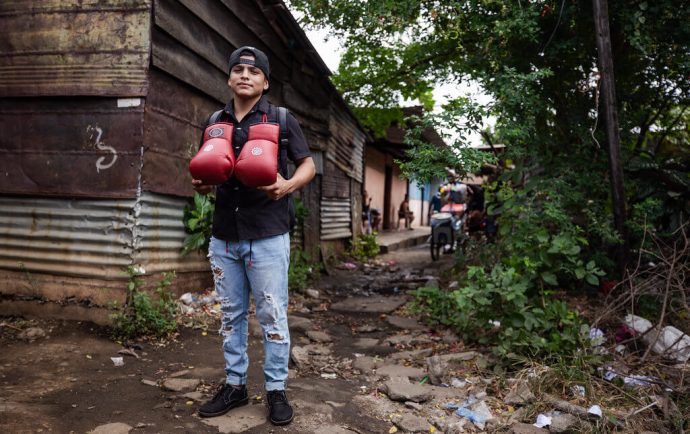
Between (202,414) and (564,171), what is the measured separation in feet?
12.8

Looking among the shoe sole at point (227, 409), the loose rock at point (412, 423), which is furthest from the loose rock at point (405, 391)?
the shoe sole at point (227, 409)

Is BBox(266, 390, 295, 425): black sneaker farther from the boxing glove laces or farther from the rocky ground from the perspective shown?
the boxing glove laces

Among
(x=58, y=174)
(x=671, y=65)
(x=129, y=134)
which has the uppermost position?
(x=671, y=65)

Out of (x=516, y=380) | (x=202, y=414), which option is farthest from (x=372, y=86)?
(x=202, y=414)

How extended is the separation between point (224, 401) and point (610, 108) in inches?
154

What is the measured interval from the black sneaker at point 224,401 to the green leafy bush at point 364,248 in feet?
28.0

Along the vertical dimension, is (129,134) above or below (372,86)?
below

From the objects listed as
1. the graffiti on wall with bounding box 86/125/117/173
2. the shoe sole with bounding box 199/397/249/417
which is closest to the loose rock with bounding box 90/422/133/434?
the shoe sole with bounding box 199/397/249/417

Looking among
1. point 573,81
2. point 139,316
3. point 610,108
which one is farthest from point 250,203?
point 573,81

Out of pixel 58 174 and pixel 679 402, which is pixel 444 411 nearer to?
pixel 679 402

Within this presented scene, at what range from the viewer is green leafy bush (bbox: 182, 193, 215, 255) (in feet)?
17.0

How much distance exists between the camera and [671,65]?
15.8ft

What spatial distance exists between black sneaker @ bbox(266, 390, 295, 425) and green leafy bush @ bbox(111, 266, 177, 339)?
189 cm

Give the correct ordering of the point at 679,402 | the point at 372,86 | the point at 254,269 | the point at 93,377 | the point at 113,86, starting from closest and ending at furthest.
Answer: the point at 254,269 < the point at 679,402 < the point at 93,377 < the point at 113,86 < the point at 372,86
